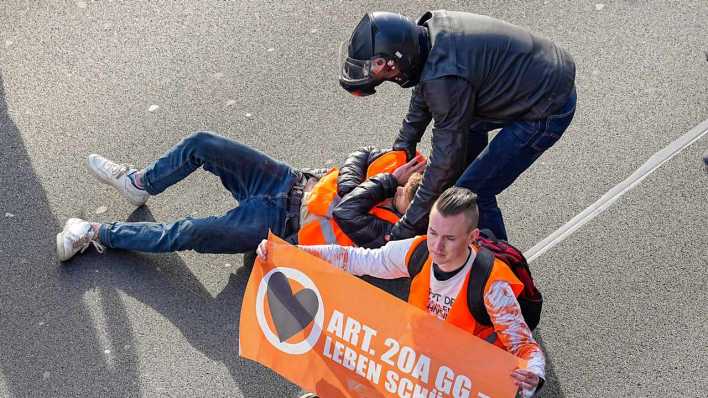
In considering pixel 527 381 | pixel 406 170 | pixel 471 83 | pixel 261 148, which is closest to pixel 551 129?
pixel 471 83

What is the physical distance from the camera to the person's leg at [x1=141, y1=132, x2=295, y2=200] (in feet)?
19.5

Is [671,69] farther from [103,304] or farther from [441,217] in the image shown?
[103,304]

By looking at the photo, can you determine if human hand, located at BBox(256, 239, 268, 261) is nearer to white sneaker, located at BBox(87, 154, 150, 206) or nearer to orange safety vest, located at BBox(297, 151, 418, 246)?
orange safety vest, located at BBox(297, 151, 418, 246)

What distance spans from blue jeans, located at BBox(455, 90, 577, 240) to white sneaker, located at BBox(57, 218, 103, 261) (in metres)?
2.39

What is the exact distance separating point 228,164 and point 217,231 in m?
0.48

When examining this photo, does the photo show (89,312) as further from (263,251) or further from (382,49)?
(382,49)

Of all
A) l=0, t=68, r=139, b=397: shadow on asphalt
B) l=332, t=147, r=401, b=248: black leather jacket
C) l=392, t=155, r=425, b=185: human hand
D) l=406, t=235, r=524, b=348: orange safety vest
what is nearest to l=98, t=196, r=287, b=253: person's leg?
l=0, t=68, r=139, b=397: shadow on asphalt

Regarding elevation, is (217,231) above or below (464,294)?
below

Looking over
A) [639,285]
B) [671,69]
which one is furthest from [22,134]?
[671,69]

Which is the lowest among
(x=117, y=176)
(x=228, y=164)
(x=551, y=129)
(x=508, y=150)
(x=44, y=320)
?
(x=44, y=320)

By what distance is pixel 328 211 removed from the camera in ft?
18.4

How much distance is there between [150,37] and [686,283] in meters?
4.73

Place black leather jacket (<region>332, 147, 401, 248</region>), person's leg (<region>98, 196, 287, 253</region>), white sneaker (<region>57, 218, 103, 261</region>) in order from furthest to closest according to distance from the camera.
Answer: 1. white sneaker (<region>57, 218, 103, 261</region>)
2. person's leg (<region>98, 196, 287, 253</region>)
3. black leather jacket (<region>332, 147, 401, 248</region>)

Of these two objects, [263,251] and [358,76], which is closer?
[263,251]
